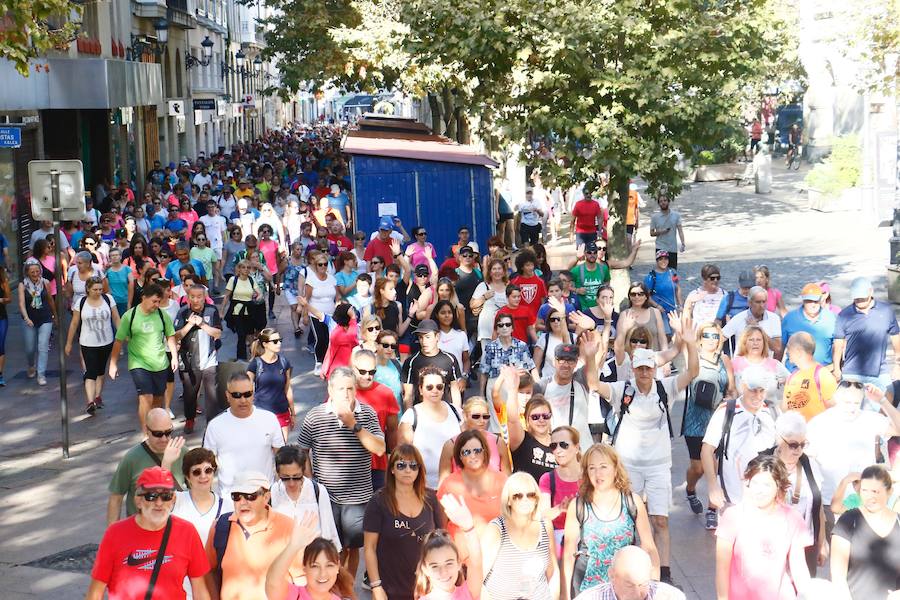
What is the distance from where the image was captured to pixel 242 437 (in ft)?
26.1

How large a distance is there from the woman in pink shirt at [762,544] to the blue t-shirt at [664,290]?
24.7 ft

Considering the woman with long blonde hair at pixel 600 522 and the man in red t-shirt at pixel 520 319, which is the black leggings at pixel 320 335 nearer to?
the man in red t-shirt at pixel 520 319

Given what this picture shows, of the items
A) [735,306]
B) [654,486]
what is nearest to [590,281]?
[735,306]

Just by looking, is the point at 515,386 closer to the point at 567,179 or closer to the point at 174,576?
the point at 174,576

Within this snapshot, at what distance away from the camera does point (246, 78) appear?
8038cm

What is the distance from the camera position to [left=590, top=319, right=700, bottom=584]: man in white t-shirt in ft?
26.8

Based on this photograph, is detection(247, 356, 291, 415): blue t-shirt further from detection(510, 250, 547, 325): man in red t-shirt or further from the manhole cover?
detection(510, 250, 547, 325): man in red t-shirt

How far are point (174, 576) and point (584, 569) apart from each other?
6.75ft

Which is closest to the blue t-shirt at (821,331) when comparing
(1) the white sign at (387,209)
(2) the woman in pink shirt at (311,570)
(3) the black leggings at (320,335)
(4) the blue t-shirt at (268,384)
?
(4) the blue t-shirt at (268,384)

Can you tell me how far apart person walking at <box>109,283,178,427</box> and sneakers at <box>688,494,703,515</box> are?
4.99 meters

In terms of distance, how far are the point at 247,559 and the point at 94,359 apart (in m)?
7.64

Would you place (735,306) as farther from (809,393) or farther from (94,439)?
(94,439)

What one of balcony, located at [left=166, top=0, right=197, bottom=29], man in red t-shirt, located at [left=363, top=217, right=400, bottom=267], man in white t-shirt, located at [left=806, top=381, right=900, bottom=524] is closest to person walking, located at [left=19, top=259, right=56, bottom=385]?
man in red t-shirt, located at [left=363, top=217, right=400, bottom=267]

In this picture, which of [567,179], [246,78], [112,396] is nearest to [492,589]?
[112,396]
